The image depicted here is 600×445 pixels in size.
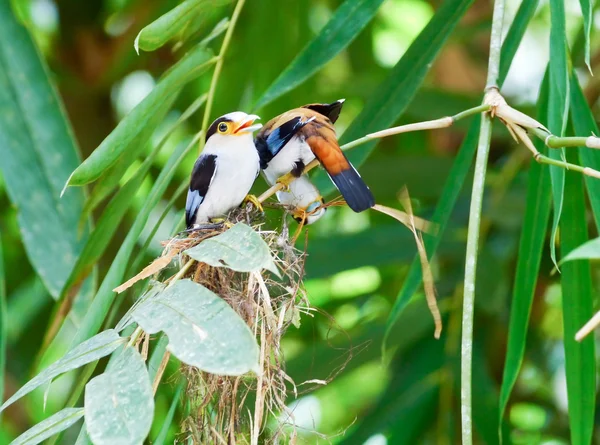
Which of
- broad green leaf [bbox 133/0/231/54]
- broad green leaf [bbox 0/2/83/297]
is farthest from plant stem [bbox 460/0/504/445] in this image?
broad green leaf [bbox 0/2/83/297]

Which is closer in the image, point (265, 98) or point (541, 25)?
point (265, 98)

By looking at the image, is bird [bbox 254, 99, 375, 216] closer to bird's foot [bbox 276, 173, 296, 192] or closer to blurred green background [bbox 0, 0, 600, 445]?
bird's foot [bbox 276, 173, 296, 192]

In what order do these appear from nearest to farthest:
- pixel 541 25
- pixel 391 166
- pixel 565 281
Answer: pixel 565 281 < pixel 391 166 < pixel 541 25

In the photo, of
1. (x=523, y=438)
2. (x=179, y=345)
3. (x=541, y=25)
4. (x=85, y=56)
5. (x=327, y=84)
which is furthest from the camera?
(x=541, y=25)

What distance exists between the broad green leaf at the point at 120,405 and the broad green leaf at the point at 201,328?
49mm

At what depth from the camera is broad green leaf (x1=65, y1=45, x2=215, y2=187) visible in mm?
1204

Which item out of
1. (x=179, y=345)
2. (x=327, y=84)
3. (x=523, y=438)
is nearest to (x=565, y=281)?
(x=179, y=345)

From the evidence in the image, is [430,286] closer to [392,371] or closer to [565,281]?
[565,281]

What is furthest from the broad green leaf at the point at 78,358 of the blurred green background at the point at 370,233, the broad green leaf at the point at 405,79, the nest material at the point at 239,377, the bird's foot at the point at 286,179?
the broad green leaf at the point at 405,79

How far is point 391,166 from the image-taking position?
2.43m

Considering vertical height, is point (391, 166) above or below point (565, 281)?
below

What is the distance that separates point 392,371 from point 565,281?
1.05 m

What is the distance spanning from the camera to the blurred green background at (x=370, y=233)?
2.23m

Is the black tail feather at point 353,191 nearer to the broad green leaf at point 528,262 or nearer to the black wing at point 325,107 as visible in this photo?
the black wing at point 325,107
